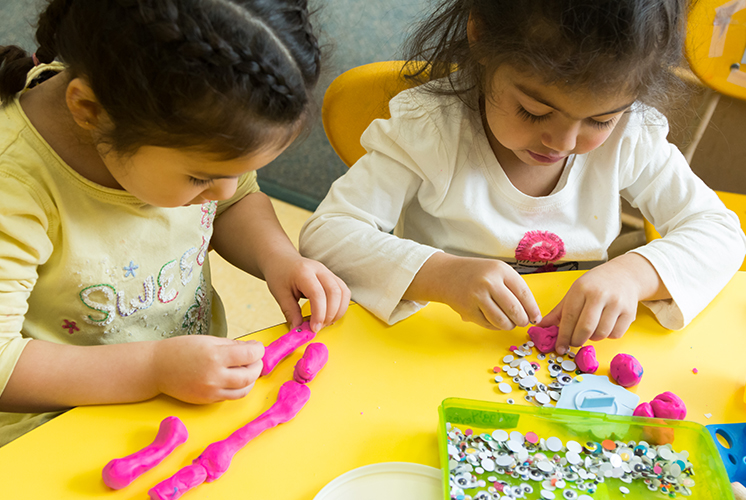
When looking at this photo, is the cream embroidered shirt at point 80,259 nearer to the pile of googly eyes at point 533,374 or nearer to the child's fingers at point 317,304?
the child's fingers at point 317,304

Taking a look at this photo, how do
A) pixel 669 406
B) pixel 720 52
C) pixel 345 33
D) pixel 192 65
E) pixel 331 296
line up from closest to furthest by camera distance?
pixel 192 65 < pixel 669 406 < pixel 331 296 < pixel 720 52 < pixel 345 33

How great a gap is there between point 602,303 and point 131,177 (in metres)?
0.50

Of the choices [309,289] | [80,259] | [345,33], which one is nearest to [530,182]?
[309,289]

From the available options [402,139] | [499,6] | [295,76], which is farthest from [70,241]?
[499,6]

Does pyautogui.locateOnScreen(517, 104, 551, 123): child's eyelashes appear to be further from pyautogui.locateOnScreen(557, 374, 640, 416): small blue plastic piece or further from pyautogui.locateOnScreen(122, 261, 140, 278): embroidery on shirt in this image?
pyautogui.locateOnScreen(122, 261, 140, 278): embroidery on shirt

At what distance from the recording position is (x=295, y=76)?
0.48 meters

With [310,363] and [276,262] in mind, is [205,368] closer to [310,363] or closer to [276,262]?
[310,363]

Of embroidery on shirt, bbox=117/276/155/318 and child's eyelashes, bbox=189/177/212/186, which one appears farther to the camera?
embroidery on shirt, bbox=117/276/155/318

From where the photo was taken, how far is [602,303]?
2.01ft

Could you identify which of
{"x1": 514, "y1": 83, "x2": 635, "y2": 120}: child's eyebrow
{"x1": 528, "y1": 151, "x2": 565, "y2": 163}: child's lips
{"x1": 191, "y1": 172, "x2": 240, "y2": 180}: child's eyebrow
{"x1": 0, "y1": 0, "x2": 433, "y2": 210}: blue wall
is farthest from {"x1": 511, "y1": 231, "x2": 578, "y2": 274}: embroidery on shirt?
{"x1": 0, "y1": 0, "x2": 433, "y2": 210}: blue wall

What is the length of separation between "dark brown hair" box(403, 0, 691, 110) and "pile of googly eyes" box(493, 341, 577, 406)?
0.28 m

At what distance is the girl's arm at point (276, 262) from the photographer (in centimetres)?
62

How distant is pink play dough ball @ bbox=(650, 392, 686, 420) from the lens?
1.69ft

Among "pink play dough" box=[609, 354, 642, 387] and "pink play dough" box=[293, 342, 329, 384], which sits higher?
"pink play dough" box=[609, 354, 642, 387]
